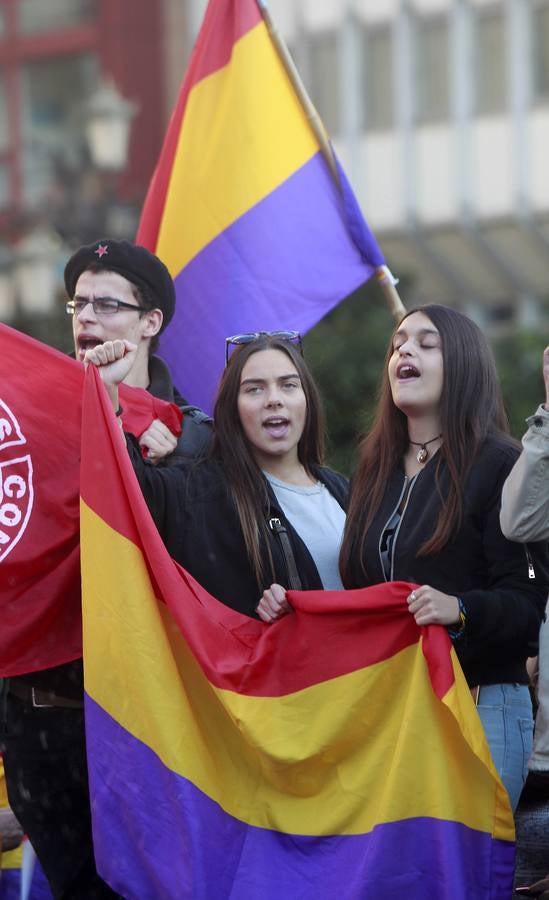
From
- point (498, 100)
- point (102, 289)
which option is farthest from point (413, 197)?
point (102, 289)

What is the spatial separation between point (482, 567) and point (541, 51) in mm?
22526

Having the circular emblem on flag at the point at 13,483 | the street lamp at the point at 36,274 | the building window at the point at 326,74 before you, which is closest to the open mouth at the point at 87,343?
the circular emblem on flag at the point at 13,483

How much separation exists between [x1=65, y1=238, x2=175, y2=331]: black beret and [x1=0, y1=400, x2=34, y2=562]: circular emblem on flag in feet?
2.37

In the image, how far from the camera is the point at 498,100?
88.6 feet

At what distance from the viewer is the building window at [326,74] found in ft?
92.1

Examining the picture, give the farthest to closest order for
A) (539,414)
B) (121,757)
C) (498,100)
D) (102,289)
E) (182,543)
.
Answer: (498,100)
(102,289)
(182,543)
(121,757)
(539,414)

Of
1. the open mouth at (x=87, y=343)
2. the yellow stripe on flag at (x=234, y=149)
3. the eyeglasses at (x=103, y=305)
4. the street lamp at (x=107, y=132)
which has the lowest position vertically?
the open mouth at (x=87, y=343)

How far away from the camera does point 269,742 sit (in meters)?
4.93

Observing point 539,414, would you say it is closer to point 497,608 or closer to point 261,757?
point 497,608

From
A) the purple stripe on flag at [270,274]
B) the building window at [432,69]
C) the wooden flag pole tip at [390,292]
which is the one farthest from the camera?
the building window at [432,69]

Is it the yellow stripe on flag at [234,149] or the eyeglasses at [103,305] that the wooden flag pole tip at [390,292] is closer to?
the yellow stripe on flag at [234,149]

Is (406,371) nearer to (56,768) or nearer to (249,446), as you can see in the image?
(249,446)

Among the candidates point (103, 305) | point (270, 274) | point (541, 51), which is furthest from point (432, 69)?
point (103, 305)

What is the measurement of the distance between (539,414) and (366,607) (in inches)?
29.0
